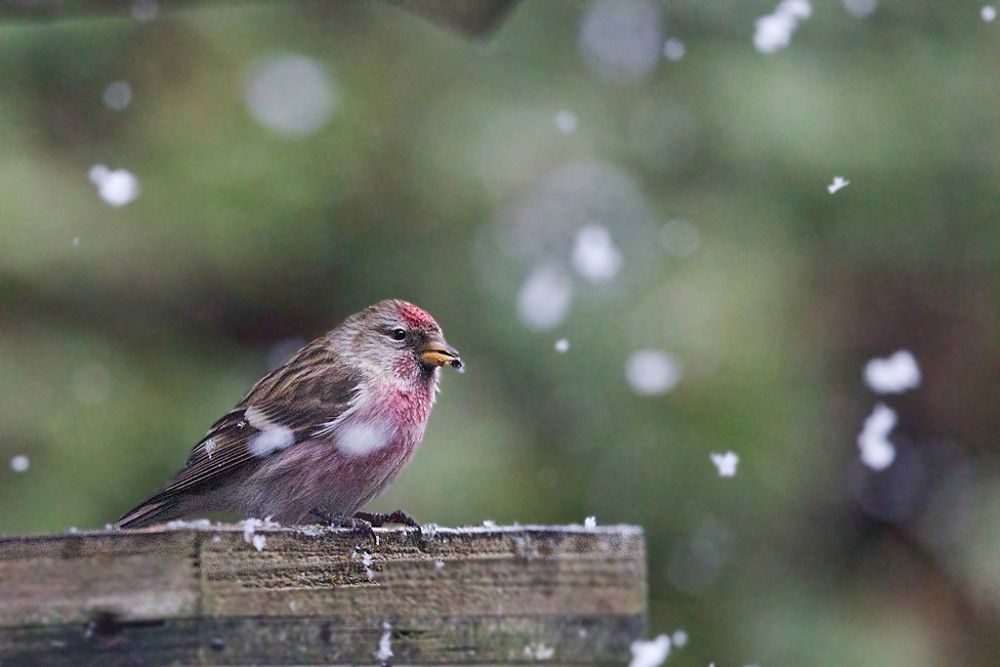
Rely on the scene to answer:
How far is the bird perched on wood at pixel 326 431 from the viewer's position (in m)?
2.65

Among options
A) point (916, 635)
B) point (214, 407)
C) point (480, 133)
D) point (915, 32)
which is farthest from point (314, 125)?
point (916, 635)

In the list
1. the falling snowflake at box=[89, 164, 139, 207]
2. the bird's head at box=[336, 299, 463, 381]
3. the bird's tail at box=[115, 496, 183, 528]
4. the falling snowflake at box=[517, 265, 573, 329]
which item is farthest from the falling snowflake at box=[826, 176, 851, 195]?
the bird's tail at box=[115, 496, 183, 528]

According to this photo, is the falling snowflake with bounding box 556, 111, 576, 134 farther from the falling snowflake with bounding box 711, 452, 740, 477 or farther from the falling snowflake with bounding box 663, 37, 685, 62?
the falling snowflake with bounding box 711, 452, 740, 477

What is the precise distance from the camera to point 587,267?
383 centimetres

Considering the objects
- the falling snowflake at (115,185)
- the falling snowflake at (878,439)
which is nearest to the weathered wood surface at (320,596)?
the falling snowflake at (115,185)

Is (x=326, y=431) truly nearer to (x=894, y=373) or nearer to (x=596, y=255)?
(x=596, y=255)

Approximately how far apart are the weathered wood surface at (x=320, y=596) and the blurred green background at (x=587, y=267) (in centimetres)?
181

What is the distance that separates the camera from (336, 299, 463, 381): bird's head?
2926 millimetres

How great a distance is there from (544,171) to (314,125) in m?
0.75

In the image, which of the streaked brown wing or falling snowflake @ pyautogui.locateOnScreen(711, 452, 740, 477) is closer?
the streaked brown wing

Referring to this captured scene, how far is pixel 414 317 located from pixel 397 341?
78 mm

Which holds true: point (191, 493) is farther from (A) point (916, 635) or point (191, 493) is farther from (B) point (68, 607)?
(A) point (916, 635)

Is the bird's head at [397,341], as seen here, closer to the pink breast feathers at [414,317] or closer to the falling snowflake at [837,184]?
the pink breast feathers at [414,317]

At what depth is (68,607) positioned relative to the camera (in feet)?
4.53
